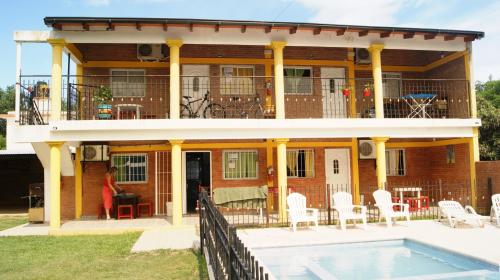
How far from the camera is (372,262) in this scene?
8.15 meters

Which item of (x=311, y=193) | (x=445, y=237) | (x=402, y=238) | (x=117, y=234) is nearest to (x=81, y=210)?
(x=117, y=234)

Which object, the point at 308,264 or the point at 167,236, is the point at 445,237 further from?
the point at 167,236

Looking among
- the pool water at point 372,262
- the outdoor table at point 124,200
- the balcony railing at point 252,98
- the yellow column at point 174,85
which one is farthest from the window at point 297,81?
the pool water at point 372,262

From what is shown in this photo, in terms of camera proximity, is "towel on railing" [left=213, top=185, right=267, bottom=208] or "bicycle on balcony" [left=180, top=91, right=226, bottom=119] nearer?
"towel on railing" [left=213, top=185, right=267, bottom=208]

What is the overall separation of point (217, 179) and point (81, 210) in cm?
477

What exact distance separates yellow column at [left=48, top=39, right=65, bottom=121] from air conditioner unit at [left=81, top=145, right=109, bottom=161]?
260 centimetres

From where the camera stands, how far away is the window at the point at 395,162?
53.6ft

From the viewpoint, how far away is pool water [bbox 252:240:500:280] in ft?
23.4

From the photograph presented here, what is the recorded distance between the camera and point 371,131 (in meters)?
12.9

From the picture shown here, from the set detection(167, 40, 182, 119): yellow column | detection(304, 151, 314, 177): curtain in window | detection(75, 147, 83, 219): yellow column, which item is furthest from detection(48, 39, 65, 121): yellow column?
detection(304, 151, 314, 177): curtain in window

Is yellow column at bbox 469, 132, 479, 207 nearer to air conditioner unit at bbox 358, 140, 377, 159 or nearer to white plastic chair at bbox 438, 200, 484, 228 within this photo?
white plastic chair at bbox 438, 200, 484, 228

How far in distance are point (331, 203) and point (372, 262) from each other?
6859mm

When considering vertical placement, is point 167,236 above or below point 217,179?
below

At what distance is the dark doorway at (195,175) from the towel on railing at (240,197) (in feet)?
10.8
